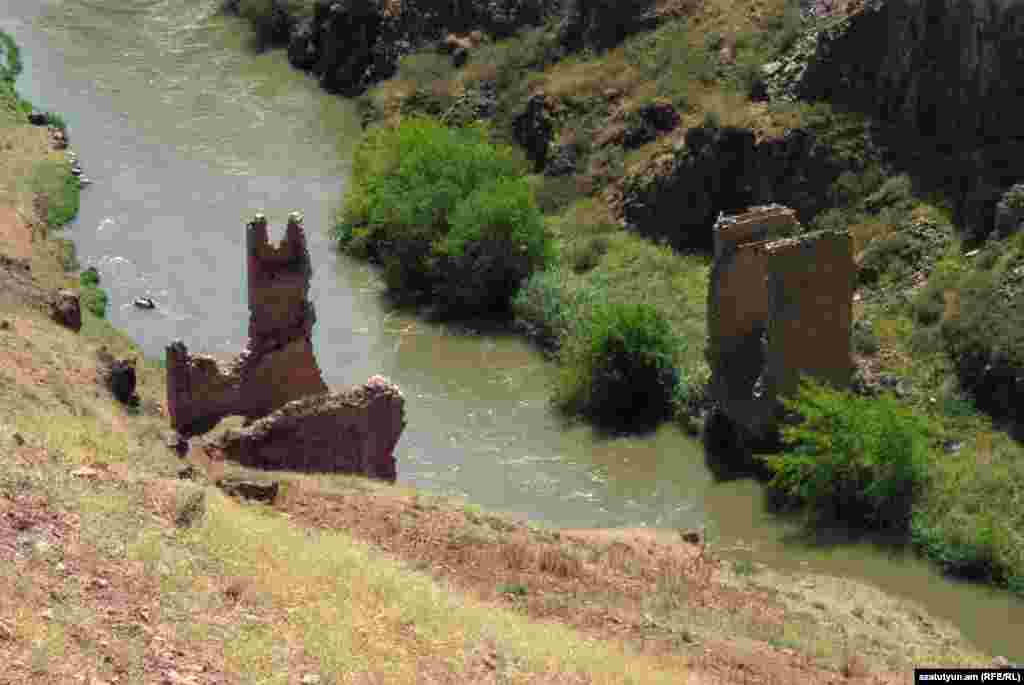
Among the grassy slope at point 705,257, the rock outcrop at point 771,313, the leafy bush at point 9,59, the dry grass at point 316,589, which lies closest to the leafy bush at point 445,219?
the grassy slope at point 705,257

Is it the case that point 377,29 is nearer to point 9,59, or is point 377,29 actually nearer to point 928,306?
point 9,59

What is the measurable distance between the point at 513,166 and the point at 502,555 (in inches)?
1032

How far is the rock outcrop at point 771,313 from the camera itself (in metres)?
33.6

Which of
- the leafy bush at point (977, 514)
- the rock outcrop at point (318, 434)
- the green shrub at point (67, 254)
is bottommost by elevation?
the leafy bush at point (977, 514)

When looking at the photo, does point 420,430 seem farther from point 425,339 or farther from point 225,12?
point 225,12

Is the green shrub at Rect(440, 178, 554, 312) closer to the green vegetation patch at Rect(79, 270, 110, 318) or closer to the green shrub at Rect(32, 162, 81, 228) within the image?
the green vegetation patch at Rect(79, 270, 110, 318)

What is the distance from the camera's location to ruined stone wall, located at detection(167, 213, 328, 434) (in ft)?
95.3

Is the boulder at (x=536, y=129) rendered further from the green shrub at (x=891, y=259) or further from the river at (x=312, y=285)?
the green shrub at (x=891, y=259)

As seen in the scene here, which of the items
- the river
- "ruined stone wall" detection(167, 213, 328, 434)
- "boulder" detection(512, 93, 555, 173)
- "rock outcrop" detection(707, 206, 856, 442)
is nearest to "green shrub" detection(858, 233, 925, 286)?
"rock outcrop" detection(707, 206, 856, 442)

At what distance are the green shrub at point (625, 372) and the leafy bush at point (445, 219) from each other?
583 centimetres

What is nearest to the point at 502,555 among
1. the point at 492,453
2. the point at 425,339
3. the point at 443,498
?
the point at 443,498

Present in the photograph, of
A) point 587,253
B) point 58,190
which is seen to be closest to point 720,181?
point 587,253

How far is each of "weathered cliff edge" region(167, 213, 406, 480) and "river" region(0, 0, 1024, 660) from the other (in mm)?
6129

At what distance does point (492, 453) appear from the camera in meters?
37.4
